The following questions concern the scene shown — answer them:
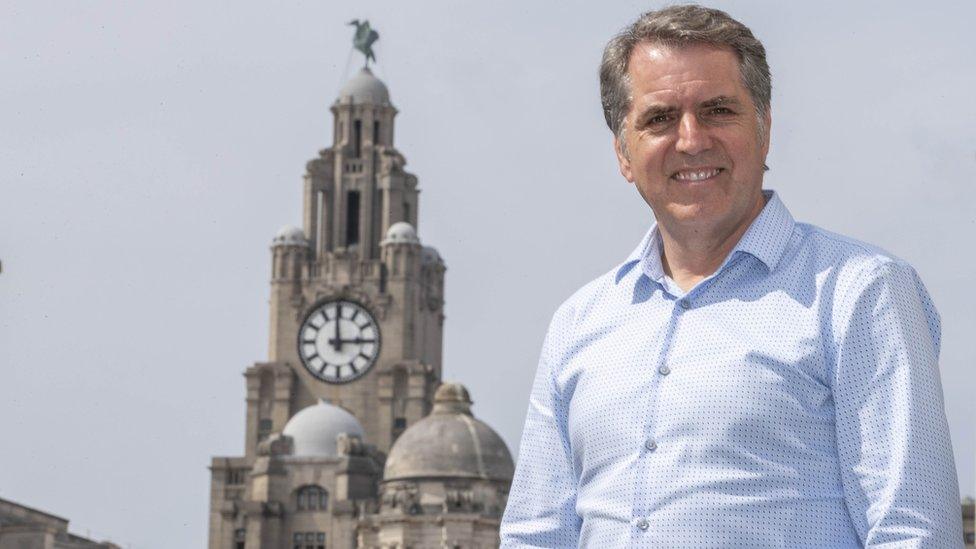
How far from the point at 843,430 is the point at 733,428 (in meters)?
0.40

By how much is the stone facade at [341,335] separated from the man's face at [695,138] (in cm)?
11820

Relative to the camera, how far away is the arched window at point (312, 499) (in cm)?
12756

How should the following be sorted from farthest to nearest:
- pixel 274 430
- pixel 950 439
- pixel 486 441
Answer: pixel 274 430 < pixel 486 441 < pixel 950 439

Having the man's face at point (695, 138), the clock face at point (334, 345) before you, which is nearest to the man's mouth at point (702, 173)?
the man's face at point (695, 138)

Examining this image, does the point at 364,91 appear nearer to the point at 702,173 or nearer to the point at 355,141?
the point at 355,141

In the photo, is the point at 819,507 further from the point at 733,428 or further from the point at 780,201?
the point at 780,201

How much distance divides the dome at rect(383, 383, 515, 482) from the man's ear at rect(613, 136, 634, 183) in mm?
107813

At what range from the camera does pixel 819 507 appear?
8.88 m

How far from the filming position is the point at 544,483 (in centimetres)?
989

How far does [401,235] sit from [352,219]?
5.60 meters

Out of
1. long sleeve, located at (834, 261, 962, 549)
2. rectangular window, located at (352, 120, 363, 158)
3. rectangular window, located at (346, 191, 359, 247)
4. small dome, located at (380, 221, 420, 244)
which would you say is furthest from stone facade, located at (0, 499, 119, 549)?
long sleeve, located at (834, 261, 962, 549)

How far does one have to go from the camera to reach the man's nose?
30.4ft

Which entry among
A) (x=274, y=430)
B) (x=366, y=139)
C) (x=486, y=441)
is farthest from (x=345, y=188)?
(x=486, y=441)

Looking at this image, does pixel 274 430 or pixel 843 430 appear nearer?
pixel 843 430
